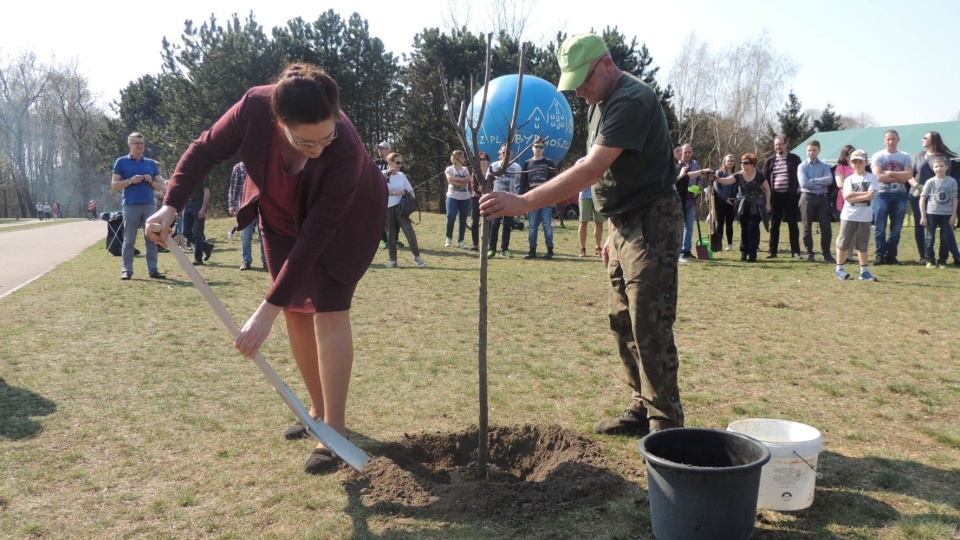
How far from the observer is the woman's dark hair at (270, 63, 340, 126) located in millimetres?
2725

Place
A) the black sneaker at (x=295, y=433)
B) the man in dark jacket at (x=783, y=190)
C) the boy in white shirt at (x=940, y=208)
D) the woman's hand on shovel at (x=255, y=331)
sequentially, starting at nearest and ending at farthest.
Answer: the woman's hand on shovel at (x=255, y=331) → the black sneaker at (x=295, y=433) → the boy in white shirt at (x=940, y=208) → the man in dark jacket at (x=783, y=190)

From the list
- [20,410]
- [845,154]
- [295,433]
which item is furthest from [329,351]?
[845,154]

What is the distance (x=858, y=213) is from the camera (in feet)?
31.1

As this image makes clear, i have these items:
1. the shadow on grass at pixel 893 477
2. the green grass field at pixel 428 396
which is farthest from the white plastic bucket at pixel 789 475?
the shadow on grass at pixel 893 477

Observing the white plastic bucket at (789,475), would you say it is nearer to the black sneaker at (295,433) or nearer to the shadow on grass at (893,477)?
the shadow on grass at (893,477)

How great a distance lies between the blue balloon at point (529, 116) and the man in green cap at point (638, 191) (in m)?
14.1

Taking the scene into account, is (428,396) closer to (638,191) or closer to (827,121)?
(638,191)

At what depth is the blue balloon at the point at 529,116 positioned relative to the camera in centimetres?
1836

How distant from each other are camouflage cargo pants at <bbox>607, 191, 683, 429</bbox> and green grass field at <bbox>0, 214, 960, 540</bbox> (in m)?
0.38

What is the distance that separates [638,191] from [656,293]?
505 mm

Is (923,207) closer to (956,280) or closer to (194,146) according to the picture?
(956,280)

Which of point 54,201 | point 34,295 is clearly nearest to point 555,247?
point 34,295

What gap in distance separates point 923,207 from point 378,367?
32.7 ft

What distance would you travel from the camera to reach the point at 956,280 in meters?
9.88
